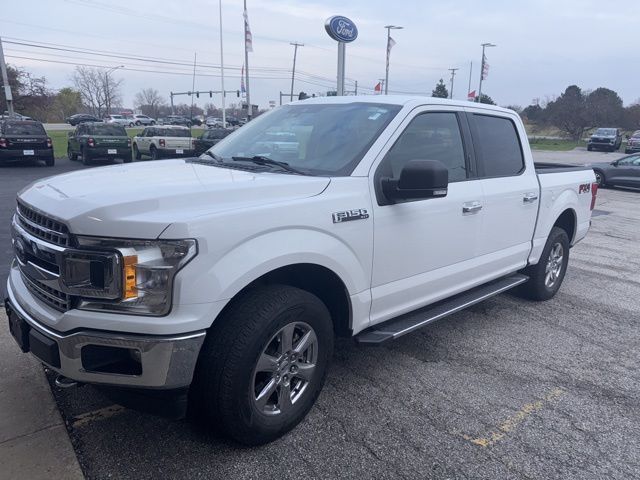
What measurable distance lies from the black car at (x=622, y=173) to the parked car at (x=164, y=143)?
15055 mm

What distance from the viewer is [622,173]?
59.2 ft

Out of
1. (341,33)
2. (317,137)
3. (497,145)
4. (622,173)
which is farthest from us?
(622,173)

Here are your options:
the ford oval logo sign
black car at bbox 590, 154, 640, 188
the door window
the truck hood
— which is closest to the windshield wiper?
the truck hood

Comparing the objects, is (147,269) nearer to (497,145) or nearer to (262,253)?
(262,253)

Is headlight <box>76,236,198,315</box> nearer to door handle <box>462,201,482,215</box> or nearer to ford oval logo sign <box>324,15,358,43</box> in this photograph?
door handle <box>462,201,482,215</box>

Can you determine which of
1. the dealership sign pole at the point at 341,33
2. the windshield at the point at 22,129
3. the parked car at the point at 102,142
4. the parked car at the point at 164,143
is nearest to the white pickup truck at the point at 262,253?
the dealership sign pole at the point at 341,33

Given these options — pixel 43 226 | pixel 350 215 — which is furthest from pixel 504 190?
pixel 43 226

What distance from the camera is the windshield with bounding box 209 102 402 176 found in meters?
3.54

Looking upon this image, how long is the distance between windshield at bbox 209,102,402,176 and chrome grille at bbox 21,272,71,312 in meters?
1.60

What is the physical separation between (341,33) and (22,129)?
13.0 metres

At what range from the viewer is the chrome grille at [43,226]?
2552 mm

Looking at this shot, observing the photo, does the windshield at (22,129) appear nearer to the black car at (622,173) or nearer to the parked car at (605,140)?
the black car at (622,173)

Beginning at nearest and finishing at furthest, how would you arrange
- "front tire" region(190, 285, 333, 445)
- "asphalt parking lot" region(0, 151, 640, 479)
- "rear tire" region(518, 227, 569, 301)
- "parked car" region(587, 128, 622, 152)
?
"front tire" region(190, 285, 333, 445) < "asphalt parking lot" region(0, 151, 640, 479) < "rear tire" region(518, 227, 569, 301) < "parked car" region(587, 128, 622, 152)

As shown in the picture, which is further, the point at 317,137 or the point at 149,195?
the point at 317,137
